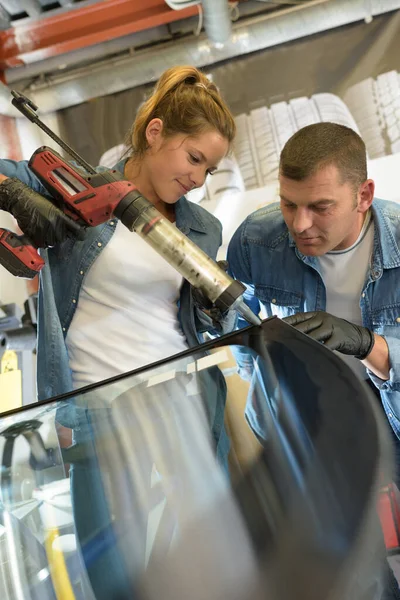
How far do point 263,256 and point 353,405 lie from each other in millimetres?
822

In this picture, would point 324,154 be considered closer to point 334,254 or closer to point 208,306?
point 334,254

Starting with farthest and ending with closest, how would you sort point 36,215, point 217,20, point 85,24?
point 85,24
point 217,20
point 36,215

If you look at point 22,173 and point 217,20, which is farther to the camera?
point 217,20

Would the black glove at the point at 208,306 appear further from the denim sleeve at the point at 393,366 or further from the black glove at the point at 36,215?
the denim sleeve at the point at 393,366

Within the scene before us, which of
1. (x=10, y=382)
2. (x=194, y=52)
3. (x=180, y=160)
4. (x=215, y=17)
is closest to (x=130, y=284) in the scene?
(x=180, y=160)

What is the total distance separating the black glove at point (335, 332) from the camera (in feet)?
3.62

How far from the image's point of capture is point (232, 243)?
5.12 feet

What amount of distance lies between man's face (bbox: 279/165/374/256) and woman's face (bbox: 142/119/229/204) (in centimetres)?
18

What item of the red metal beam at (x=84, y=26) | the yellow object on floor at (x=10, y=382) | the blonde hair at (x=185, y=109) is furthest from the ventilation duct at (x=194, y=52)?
the blonde hair at (x=185, y=109)

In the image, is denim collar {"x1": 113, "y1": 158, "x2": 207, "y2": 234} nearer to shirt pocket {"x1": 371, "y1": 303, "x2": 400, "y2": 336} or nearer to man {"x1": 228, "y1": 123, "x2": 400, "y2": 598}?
man {"x1": 228, "y1": 123, "x2": 400, "y2": 598}

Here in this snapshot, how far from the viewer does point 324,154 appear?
1276mm

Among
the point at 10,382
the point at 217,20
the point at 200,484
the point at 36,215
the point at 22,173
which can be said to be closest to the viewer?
the point at 200,484

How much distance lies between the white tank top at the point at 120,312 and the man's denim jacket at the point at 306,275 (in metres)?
0.33

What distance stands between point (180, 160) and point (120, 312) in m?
0.36
